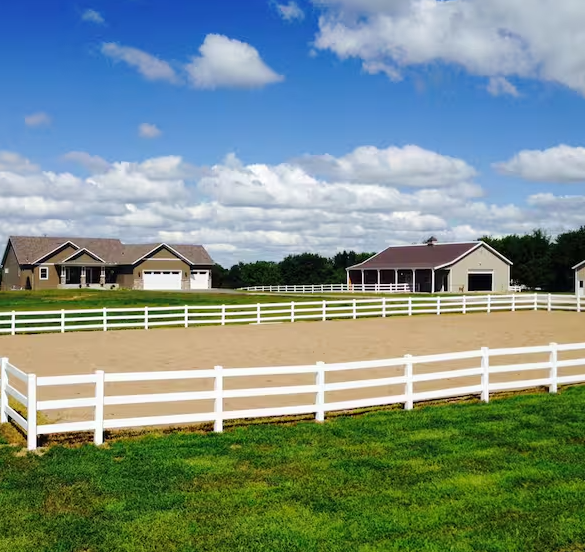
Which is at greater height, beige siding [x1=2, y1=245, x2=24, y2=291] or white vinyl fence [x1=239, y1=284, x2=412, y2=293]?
beige siding [x1=2, y1=245, x2=24, y2=291]

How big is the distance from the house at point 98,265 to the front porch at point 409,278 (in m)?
17.4

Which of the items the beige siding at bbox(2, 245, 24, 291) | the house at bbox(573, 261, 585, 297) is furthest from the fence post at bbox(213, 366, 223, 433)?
the beige siding at bbox(2, 245, 24, 291)

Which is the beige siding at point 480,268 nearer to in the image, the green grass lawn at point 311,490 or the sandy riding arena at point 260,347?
the sandy riding arena at point 260,347

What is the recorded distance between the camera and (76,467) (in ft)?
30.5

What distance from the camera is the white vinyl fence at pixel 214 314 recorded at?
1275 inches

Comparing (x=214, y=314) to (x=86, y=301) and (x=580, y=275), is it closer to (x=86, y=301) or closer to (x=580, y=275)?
(x=86, y=301)

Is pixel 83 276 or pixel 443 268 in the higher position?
pixel 443 268

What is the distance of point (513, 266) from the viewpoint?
87.1 meters

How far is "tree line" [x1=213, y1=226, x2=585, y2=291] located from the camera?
3177 inches

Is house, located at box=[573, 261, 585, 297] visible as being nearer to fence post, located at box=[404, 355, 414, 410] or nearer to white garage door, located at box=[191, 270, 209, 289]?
white garage door, located at box=[191, 270, 209, 289]

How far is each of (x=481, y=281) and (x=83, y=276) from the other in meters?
40.2

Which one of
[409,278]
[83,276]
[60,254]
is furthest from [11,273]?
[409,278]

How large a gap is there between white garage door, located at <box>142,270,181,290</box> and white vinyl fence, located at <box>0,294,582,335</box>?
3458 cm

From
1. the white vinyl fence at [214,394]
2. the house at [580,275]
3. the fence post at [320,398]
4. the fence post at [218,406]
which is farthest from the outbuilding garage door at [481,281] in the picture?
the fence post at [218,406]
